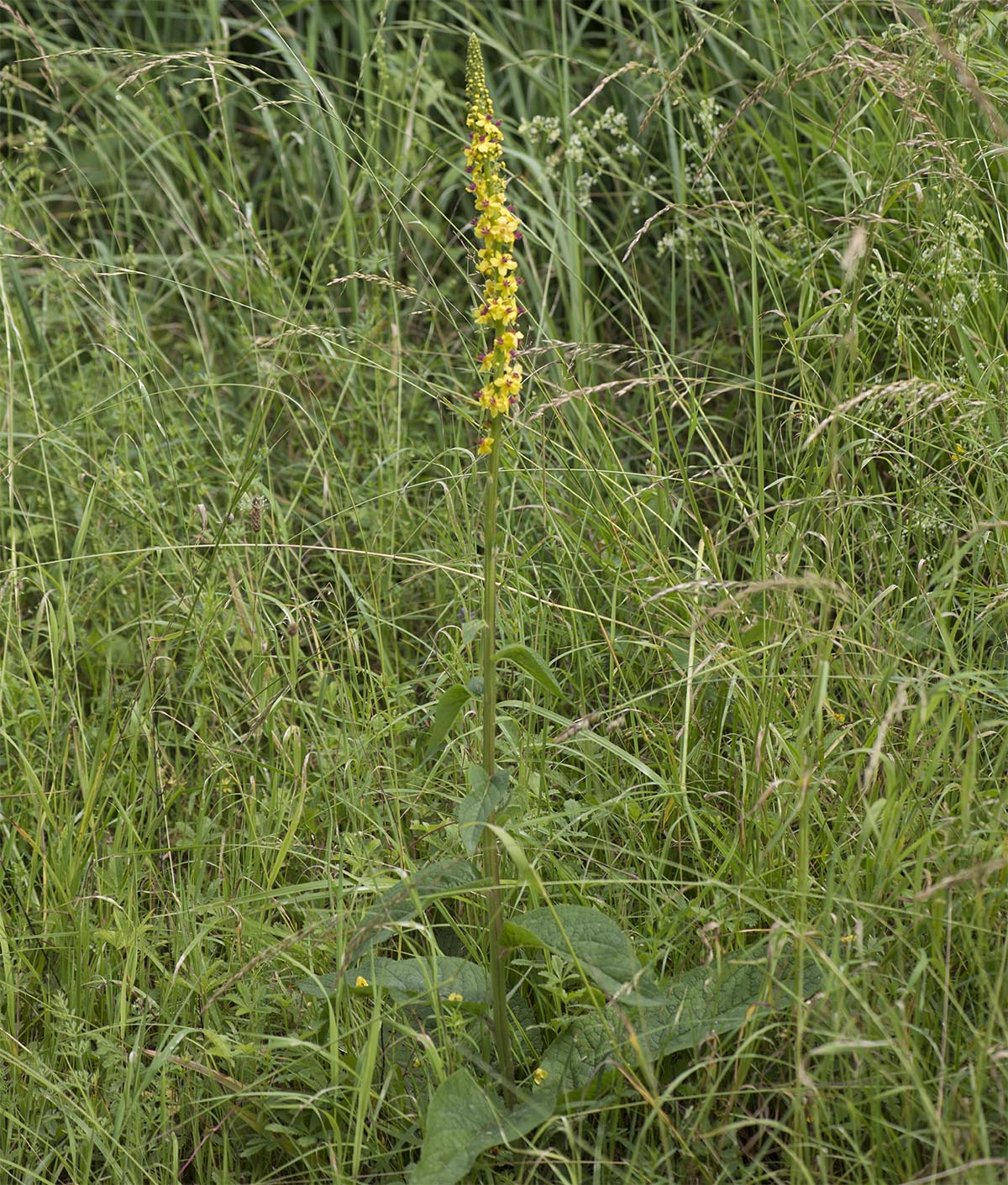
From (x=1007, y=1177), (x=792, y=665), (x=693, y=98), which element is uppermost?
(x=693, y=98)

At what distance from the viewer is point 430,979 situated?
4.95 feet

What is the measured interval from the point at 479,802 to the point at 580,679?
0.69m

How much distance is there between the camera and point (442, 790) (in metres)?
1.99

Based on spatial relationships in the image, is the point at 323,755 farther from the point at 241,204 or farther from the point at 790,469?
the point at 241,204

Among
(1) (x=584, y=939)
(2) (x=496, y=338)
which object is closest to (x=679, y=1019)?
(1) (x=584, y=939)

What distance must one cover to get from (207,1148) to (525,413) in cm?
129

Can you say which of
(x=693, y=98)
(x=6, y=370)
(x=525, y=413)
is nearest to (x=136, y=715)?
(x=525, y=413)

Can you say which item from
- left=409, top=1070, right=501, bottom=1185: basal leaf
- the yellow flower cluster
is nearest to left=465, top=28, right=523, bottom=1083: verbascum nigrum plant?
the yellow flower cluster

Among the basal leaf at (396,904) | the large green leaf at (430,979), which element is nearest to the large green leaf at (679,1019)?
the large green leaf at (430,979)

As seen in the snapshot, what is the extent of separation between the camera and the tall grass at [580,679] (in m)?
1.46

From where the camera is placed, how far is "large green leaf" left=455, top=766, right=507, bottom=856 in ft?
4.37

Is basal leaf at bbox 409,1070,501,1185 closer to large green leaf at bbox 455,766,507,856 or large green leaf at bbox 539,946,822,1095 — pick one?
large green leaf at bbox 539,946,822,1095

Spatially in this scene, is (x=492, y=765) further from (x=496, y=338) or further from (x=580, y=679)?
(x=580, y=679)

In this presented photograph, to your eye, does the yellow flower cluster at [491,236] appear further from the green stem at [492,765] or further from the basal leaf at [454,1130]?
the basal leaf at [454,1130]
